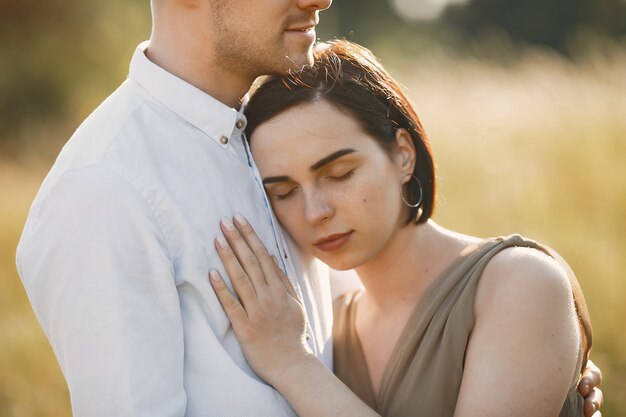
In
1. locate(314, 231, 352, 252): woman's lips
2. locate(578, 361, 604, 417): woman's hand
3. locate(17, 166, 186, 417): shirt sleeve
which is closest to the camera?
locate(17, 166, 186, 417): shirt sleeve

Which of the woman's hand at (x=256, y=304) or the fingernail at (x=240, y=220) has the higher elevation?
the fingernail at (x=240, y=220)

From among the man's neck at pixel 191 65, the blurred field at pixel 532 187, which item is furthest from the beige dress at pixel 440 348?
the blurred field at pixel 532 187

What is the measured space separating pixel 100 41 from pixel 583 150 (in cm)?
901

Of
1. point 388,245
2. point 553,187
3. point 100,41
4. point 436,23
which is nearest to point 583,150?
point 553,187

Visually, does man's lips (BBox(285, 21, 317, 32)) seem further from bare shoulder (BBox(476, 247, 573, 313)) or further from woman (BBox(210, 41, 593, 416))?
bare shoulder (BBox(476, 247, 573, 313))

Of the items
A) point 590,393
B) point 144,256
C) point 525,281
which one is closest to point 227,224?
point 144,256

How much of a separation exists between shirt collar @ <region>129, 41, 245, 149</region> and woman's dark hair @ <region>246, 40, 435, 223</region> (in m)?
0.23

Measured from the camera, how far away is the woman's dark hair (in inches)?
103

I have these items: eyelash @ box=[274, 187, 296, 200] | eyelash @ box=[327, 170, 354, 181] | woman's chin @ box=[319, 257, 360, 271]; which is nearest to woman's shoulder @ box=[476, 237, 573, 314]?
woman's chin @ box=[319, 257, 360, 271]

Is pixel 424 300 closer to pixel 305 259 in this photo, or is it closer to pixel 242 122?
pixel 305 259

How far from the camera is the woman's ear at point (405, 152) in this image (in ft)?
9.04

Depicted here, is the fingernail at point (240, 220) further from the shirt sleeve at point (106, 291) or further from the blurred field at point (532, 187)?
the blurred field at point (532, 187)

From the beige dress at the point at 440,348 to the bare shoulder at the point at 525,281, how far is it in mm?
49

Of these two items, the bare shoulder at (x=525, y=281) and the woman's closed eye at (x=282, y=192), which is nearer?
the bare shoulder at (x=525, y=281)
